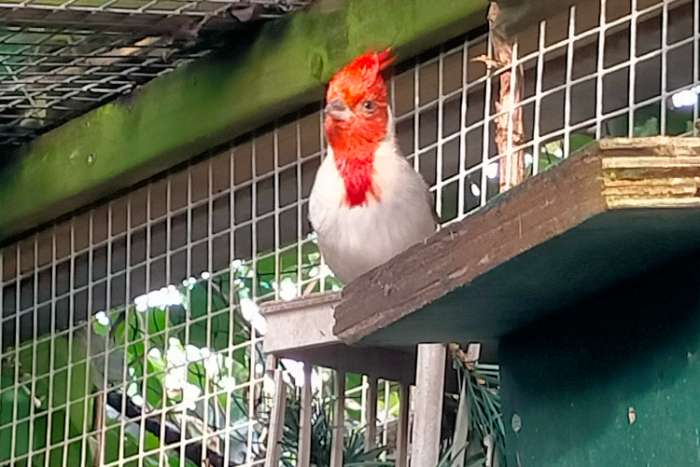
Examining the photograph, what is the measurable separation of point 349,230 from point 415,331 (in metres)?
0.55

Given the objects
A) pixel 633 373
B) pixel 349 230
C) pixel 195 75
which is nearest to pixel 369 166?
pixel 349 230

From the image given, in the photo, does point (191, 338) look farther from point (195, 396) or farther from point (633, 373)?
point (633, 373)

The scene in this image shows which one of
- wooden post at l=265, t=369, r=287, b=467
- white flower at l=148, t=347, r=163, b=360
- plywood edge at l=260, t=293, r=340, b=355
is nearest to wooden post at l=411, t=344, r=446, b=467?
plywood edge at l=260, t=293, r=340, b=355

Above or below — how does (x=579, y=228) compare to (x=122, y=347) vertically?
below

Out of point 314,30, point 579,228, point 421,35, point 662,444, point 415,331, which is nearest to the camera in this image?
point 579,228

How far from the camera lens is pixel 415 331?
124 cm

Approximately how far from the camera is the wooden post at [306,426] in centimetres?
158

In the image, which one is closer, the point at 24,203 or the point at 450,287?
the point at 450,287

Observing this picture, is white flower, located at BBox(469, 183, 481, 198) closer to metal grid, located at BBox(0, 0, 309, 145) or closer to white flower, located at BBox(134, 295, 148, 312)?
metal grid, located at BBox(0, 0, 309, 145)

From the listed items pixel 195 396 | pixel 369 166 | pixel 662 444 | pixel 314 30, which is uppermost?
pixel 314 30

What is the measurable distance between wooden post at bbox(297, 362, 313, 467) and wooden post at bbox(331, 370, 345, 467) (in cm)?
2

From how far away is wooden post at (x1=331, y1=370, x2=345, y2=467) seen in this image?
5.13 feet

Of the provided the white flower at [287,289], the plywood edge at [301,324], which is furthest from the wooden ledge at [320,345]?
the white flower at [287,289]

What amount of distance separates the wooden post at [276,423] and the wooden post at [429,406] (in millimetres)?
188
